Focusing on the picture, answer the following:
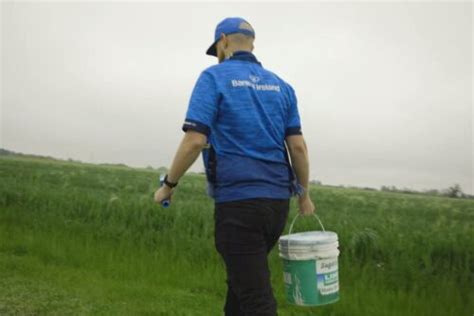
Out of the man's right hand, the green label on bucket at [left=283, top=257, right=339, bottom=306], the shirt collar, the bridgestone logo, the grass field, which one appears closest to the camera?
the bridgestone logo

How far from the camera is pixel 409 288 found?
6.25 metres

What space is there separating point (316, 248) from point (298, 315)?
2.23m

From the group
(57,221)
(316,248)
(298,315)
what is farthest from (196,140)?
(57,221)

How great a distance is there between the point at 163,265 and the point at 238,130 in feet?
13.6

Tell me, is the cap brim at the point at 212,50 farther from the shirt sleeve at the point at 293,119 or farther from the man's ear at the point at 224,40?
the shirt sleeve at the point at 293,119

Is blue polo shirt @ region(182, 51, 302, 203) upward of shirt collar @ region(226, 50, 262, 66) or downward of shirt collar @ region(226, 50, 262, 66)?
downward

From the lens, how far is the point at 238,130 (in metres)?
2.81

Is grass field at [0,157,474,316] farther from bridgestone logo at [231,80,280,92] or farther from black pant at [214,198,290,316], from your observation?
bridgestone logo at [231,80,280,92]

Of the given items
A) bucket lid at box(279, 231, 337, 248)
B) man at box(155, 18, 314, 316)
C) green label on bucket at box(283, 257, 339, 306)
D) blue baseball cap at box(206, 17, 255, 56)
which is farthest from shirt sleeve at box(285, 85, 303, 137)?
green label on bucket at box(283, 257, 339, 306)

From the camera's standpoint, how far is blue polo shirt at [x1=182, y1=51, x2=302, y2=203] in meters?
2.76

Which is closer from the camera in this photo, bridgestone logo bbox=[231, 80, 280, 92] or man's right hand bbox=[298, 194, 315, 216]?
bridgestone logo bbox=[231, 80, 280, 92]

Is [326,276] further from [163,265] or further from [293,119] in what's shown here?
[163,265]

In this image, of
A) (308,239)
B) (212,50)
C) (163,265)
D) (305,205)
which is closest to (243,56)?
(212,50)

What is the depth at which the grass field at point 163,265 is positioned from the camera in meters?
5.12
